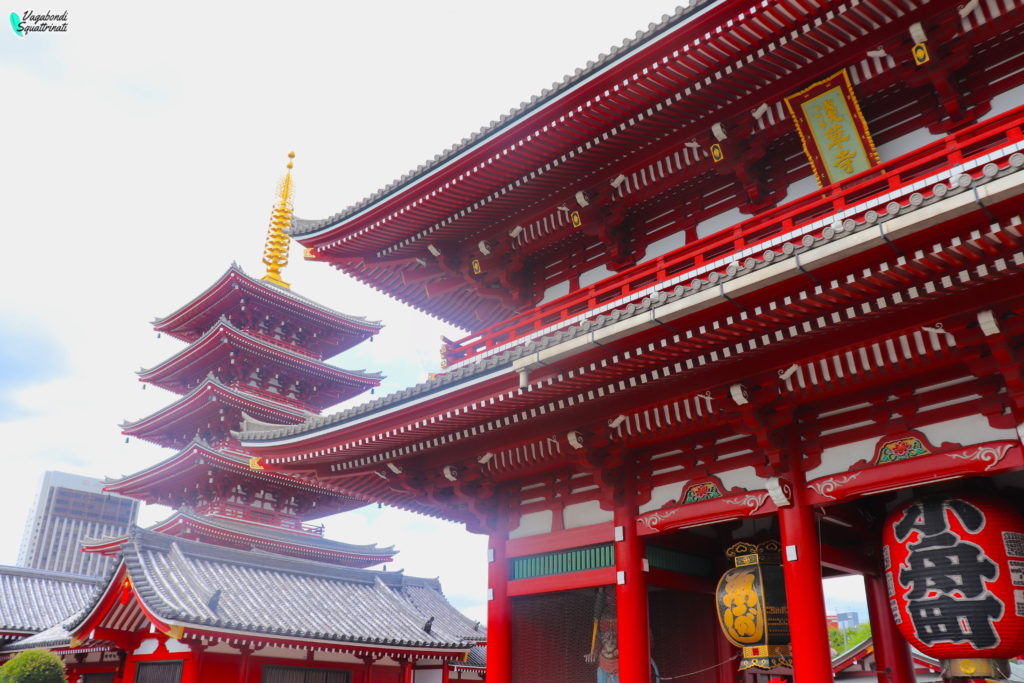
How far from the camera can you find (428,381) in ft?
36.2

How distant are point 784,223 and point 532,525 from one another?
615 cm

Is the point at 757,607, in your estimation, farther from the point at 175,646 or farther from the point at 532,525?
the point at 175,646

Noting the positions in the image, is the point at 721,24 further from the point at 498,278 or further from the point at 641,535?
the point at 641,535

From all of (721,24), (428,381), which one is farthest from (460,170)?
(721,24)

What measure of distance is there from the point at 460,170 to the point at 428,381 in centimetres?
371

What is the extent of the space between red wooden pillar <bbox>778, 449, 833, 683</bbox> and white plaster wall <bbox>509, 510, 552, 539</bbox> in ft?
12.9

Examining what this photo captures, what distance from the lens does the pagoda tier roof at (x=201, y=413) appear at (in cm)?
2989

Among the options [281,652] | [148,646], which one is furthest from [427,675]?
[148,646]

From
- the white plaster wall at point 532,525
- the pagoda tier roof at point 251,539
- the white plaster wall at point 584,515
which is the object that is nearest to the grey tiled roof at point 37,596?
the pagoda tier roof at point 251,539

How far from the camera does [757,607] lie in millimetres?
9805

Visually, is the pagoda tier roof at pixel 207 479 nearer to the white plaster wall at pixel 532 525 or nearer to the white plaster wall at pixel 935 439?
the white plaster wall at pixel 532 525

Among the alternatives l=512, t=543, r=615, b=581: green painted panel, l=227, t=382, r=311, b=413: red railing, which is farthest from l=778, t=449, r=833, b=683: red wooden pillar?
l=227, t=382, r=311, b=413: red railing

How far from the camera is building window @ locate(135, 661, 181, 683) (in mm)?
15462

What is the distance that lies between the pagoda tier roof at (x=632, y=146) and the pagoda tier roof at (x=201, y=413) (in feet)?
55.7
